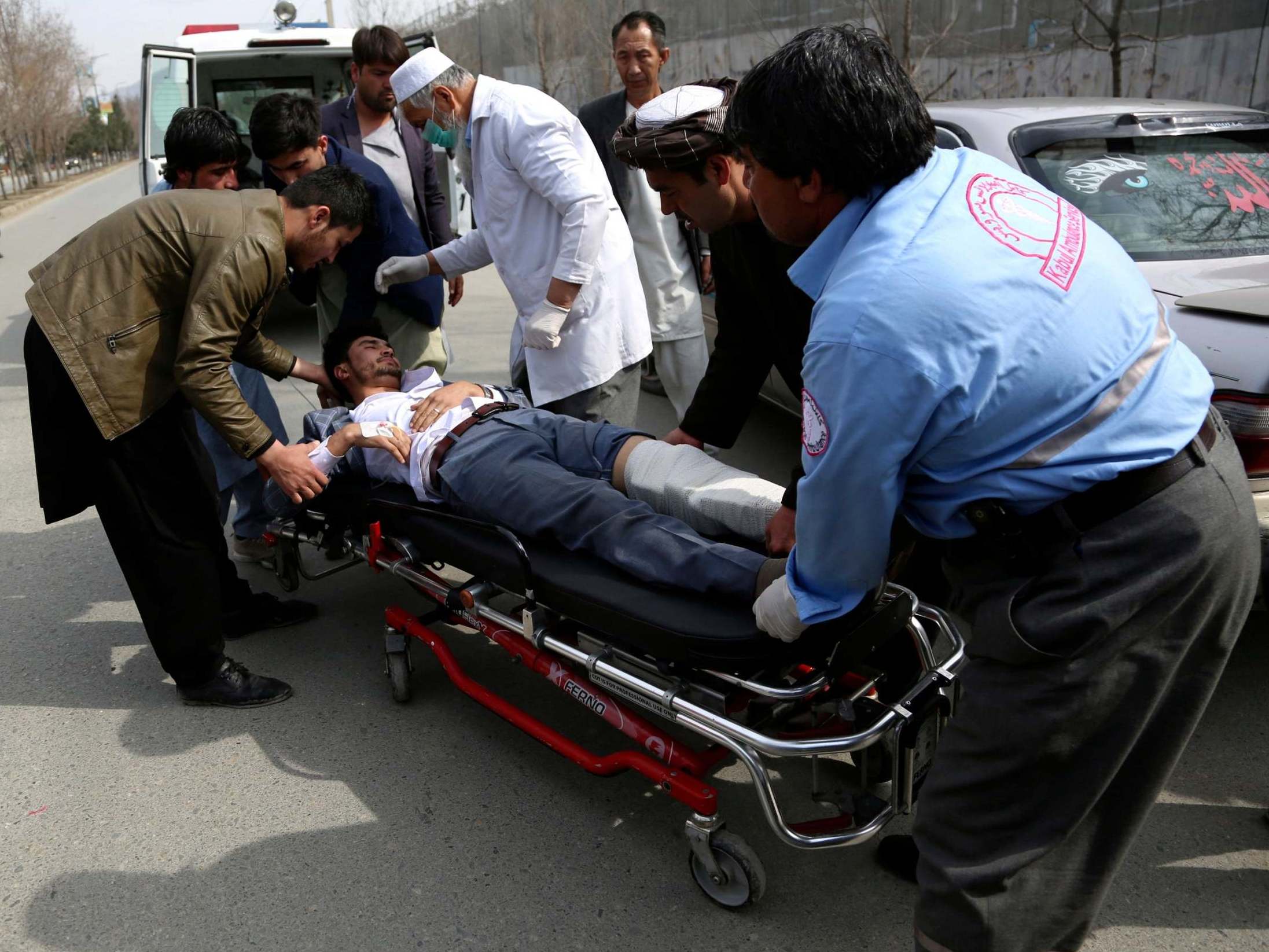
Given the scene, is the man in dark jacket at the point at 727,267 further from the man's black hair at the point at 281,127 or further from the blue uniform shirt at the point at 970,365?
the man's black hair at the point at 281,127

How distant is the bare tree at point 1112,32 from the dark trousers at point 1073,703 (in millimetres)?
9211

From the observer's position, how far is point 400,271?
4.15 metres

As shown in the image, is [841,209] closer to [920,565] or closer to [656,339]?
[920,565]

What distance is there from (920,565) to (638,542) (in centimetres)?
103

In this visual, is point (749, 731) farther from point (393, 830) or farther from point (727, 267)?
point (727, 267)

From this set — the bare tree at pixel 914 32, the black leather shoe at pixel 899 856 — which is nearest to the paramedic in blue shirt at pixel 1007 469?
the black leather shoe at pixel 899 856

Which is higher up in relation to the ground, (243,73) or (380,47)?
(243,73)

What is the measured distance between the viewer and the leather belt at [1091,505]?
157cm

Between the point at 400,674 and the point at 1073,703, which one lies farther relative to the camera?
the point at 400,674

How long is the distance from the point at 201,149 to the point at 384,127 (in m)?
1.64

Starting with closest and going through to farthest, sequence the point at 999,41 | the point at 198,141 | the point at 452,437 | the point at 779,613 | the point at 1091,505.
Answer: the point at 1091,505
the point at 779,613
the point at 452,437
the point at 198,141
the point at 999,41

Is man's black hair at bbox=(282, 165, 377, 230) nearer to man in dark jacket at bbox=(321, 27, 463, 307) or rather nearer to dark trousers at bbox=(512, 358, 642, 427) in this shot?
dark trousers at bbox=(512, 358, 642, 427)

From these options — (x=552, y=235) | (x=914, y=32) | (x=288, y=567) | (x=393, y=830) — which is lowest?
(x=393, y=830)

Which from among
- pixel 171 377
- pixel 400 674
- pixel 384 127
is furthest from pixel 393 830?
pixel 384 127
